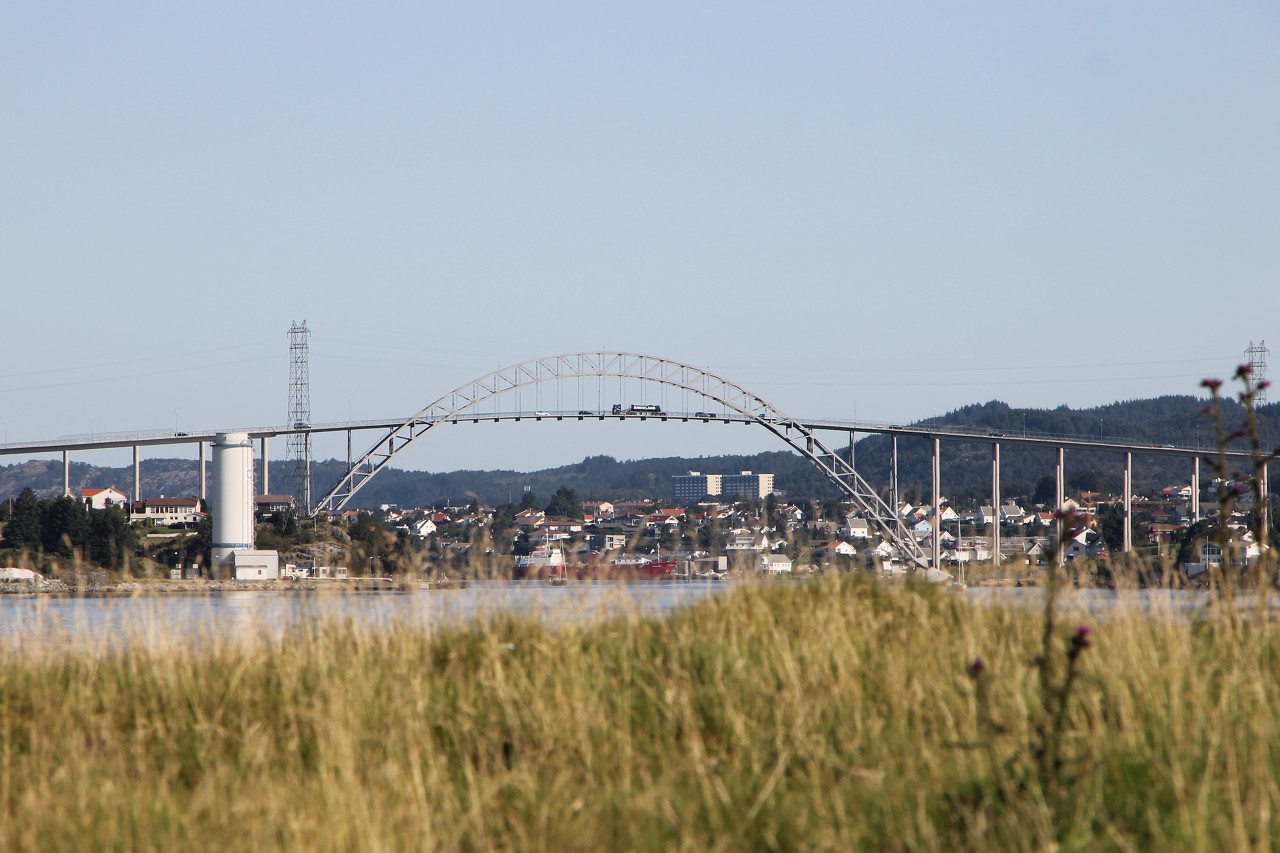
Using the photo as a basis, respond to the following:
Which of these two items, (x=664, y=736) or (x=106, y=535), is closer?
(x=664, y=736)

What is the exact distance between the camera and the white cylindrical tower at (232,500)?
93.2 metres

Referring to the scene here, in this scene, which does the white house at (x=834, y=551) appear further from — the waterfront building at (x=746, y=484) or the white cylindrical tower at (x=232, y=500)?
the waterfront building at (x=746, y=484)

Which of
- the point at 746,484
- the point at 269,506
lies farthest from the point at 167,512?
the point at 746,484

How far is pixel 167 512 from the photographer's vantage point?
4867 inches

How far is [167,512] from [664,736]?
123733 millimetres

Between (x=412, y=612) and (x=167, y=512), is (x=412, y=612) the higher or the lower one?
the higher one

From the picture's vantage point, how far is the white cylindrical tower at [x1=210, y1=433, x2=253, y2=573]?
3671 inches

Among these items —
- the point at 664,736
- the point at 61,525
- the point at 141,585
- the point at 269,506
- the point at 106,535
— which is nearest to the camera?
the point at 664,736

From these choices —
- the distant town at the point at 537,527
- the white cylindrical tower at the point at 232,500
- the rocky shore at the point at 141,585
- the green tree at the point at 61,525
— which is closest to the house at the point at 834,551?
the distant town at the point at 537,527

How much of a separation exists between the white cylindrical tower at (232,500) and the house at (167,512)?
16664 millimetres

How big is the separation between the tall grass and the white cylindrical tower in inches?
3396

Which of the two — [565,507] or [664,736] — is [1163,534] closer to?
[565,507]

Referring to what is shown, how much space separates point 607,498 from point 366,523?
307ft

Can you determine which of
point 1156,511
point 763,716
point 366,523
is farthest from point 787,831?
point 1156,511
